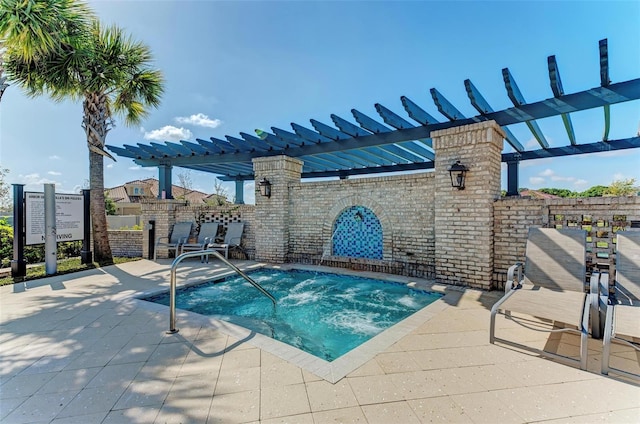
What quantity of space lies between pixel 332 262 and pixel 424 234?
230 cm

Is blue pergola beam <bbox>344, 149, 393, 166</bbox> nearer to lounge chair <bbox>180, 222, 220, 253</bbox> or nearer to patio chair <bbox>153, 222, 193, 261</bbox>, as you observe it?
lounge chair <bbox>180, 222, 220, 253</bbox>

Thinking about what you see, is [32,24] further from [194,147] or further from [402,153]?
[402,153]

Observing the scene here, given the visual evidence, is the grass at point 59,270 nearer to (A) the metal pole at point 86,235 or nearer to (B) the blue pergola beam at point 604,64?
(A) the metal pole at point 86,235

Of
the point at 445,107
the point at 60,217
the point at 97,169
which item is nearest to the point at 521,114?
the point at 445,107

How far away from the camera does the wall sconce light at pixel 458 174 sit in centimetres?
491

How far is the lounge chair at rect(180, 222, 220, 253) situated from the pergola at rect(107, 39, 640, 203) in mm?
1940

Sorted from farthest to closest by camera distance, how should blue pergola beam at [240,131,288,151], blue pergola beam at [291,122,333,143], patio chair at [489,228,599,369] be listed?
blue pergola beam at [240,131,288,151]
blue pergola beam at [291,122,333,143]
patio chair at [489,228,599,369]

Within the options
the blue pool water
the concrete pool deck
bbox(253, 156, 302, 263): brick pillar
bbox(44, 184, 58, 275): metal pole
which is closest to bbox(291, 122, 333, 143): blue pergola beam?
bbox(253, 156, 302, 263): brick pillar

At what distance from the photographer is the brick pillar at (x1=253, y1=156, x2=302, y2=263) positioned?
7.49 meters

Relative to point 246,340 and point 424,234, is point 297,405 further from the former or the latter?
point 424,234

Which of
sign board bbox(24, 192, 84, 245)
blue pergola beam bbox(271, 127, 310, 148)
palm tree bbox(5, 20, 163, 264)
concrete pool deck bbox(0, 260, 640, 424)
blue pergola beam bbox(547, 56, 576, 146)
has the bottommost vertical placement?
concrete pool deck bbox(0, 260, 640, 424)

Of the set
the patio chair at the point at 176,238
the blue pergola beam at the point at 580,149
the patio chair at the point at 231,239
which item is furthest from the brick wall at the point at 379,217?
the blue pergola beam at the point at 580,149

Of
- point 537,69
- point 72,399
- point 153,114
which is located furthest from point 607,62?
point 153,114

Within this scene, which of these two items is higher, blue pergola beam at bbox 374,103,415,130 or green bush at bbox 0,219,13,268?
blue pergola beam at bbox 374,103,415,130
